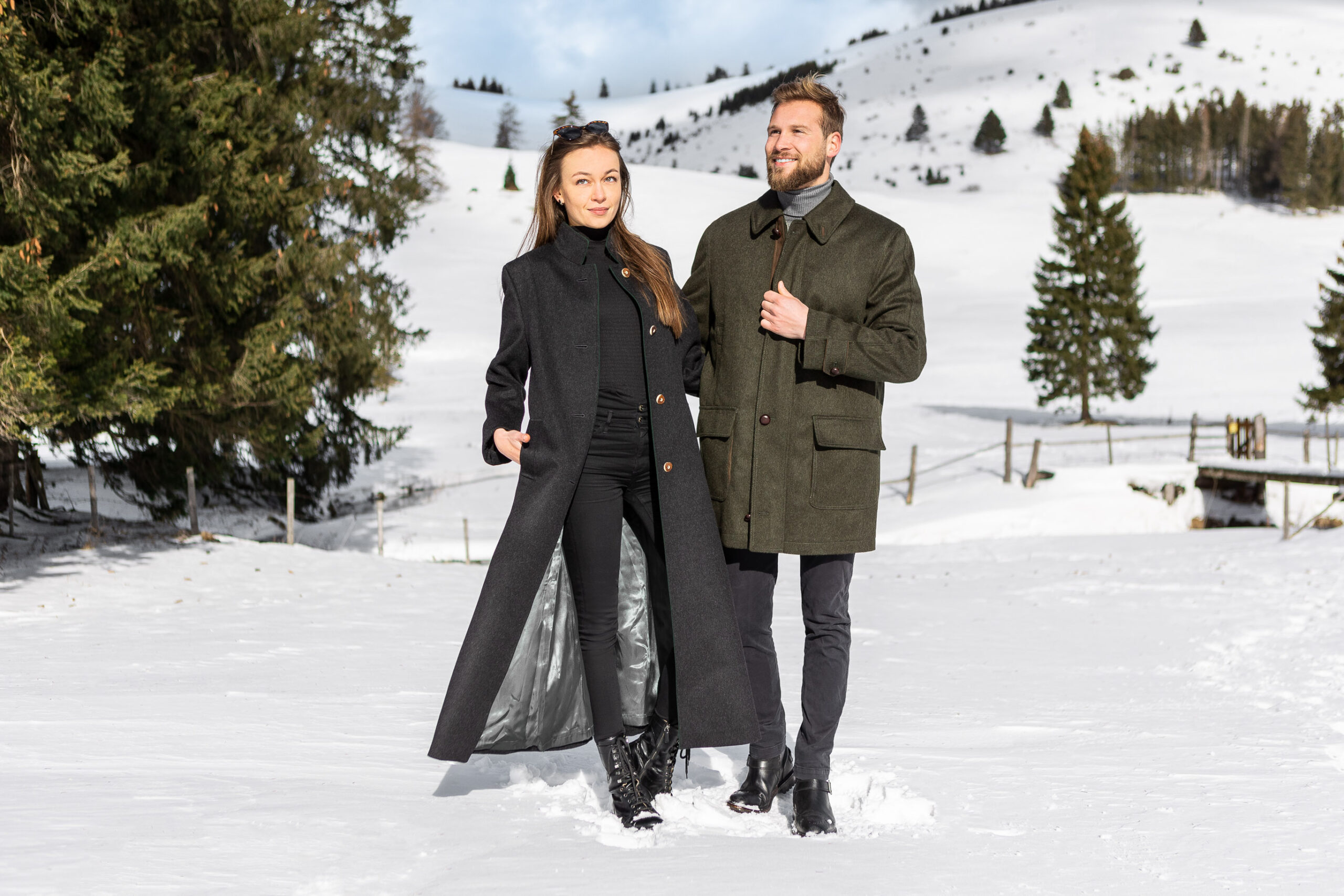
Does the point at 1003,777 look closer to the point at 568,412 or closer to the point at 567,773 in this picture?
the point at 567,773

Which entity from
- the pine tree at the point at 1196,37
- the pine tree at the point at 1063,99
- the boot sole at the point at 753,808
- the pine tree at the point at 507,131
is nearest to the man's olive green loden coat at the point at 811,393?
the boot sole at the point at 753,808

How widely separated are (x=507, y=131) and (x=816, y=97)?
108m

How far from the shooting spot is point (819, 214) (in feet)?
11.5

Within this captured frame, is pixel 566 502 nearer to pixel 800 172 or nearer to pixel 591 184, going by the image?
pixel 591 184

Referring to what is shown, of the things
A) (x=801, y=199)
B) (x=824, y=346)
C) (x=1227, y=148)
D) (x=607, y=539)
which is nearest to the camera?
(x=824, y=346)

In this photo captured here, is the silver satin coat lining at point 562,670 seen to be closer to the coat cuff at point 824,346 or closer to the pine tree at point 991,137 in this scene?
the coat cuff at point 824,346

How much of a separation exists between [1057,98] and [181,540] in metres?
106

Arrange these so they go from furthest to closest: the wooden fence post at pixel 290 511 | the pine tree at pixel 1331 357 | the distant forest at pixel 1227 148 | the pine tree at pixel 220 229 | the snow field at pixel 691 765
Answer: the distant forest at pixel 1227 148, the pine tree at pixel 1331 357, the wooden fence post at pixel 290 511, the pine tree at pixel 220 229, the snow field at pixel 691 765

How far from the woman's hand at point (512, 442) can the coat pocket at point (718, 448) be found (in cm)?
55

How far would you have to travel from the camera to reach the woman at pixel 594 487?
3.38 m

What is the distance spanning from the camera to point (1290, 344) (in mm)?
37562

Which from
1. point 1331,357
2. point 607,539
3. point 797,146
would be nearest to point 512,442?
point 607,539

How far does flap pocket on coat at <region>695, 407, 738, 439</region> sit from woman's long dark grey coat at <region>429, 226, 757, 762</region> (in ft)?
0.38

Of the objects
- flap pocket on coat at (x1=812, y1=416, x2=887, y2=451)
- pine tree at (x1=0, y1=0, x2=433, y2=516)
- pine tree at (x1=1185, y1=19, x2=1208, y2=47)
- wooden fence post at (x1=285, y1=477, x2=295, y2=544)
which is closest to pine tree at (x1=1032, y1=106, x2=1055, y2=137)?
pine tree at (x1=1185, y1=19, x2=1208, y2=47)
